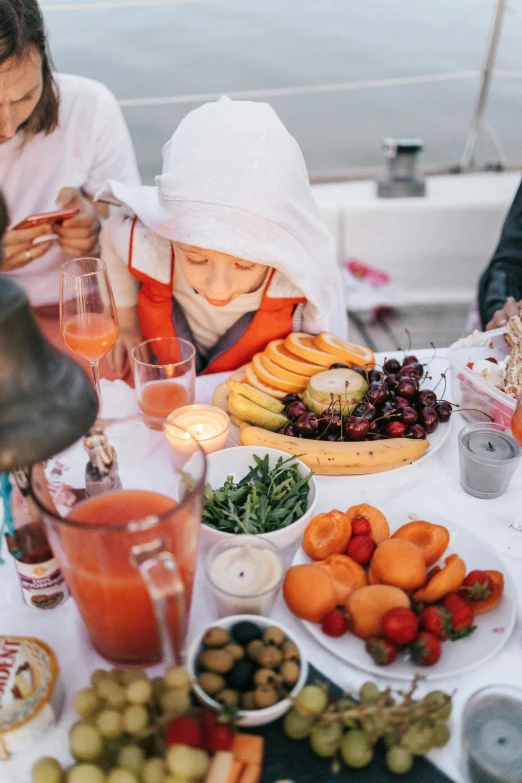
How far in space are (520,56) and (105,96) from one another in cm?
435

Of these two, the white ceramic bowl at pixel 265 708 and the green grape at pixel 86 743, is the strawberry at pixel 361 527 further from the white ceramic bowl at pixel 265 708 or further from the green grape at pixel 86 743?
the green grape at pixel 86 743

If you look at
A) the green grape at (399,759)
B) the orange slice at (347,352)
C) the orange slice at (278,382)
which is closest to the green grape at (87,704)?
the green grape at (399,759)

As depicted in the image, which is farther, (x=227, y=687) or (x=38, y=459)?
(x=227, y=687)

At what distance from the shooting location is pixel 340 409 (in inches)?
46.1

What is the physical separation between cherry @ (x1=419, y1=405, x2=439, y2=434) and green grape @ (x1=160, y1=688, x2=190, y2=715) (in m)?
0.69

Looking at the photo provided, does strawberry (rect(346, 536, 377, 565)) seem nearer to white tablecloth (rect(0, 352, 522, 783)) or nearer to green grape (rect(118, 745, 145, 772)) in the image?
white tablecloth (rect(0, 352, 522, 783))

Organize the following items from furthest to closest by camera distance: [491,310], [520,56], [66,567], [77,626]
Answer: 1. [520,56]
2. [491,310]
3. [77,626]
4. [66,567]

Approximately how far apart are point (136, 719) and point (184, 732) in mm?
51

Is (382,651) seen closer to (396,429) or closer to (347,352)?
(396,429)

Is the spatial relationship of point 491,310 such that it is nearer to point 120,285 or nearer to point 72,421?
point 120,285

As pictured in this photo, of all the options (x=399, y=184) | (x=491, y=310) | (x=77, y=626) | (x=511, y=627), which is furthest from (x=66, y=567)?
(x=399, y=184)

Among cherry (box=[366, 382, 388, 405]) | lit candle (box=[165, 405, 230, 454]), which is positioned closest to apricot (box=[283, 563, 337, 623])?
lit candle (box=[165, 405, 230, 454])

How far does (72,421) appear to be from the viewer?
20.4 inches

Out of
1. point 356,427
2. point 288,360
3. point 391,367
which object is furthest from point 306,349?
point 356,427
